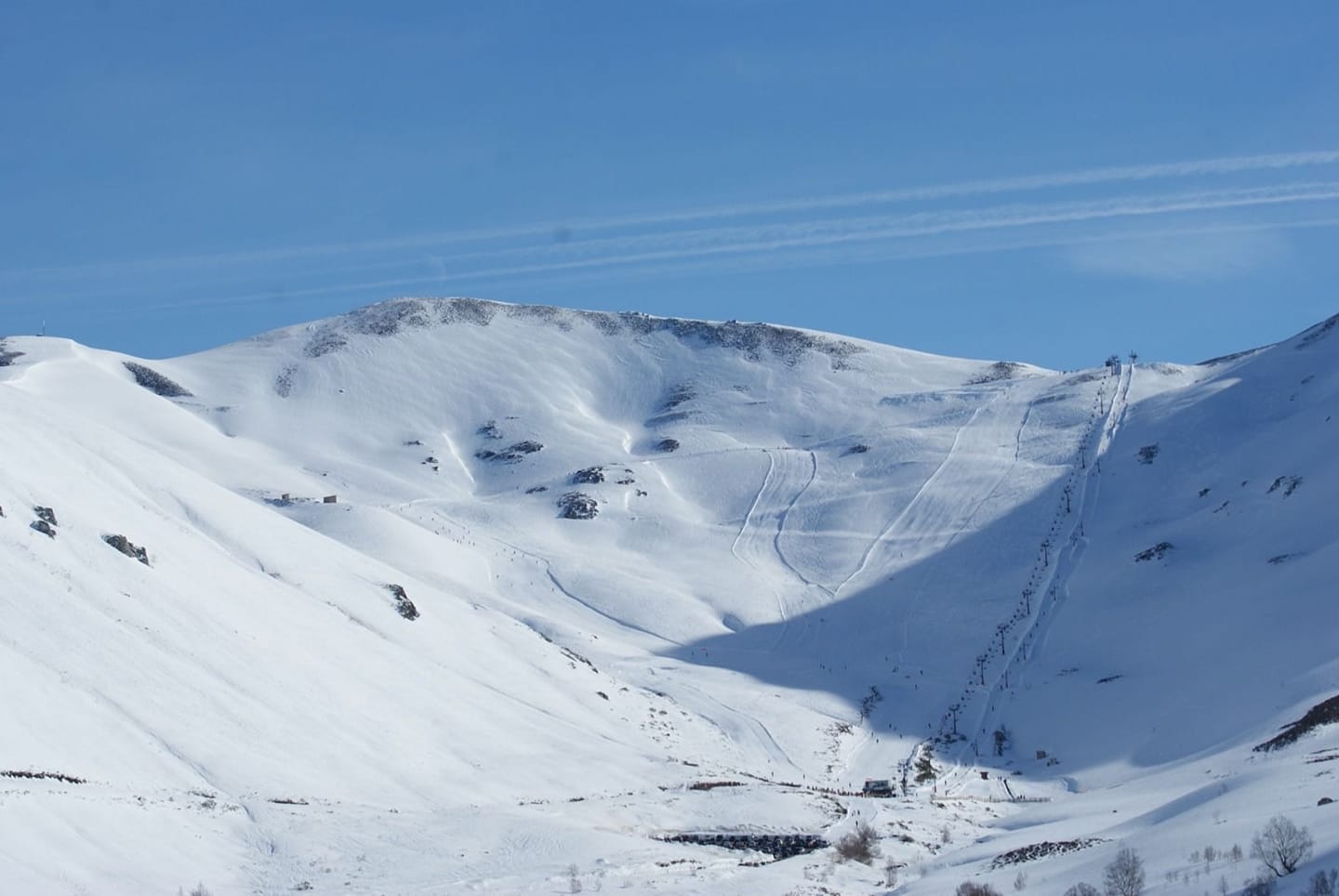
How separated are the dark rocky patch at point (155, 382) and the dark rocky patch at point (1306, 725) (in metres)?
117

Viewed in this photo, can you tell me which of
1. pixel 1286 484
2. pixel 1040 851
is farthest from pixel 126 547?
pixel 1286 484

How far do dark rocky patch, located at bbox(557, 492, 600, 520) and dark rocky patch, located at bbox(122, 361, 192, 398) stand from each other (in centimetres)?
5008

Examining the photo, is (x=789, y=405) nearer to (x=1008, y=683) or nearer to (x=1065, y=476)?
(x=1065, y=476)

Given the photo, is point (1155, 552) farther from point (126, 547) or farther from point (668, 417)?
point (668, 417)

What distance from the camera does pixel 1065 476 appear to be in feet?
346

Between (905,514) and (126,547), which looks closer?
(126,547)

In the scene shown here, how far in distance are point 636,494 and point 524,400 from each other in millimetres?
32744

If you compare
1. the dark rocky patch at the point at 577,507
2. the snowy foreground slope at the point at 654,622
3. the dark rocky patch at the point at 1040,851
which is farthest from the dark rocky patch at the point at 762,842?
the dark rocky patch at the point at 577,507

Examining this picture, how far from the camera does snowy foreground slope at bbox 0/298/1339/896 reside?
114 ft

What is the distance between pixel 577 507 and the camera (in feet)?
356

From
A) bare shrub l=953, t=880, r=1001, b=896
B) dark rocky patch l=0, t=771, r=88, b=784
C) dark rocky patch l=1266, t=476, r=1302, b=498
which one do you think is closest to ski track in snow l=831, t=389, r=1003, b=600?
dark rocky patch l=1266, t=476, r=1302, b=498

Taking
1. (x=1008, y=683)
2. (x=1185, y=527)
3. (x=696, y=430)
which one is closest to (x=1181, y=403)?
(x=1185, y=527)

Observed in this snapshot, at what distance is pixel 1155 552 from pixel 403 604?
1760 inches

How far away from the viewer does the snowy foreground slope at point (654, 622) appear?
34.6m
